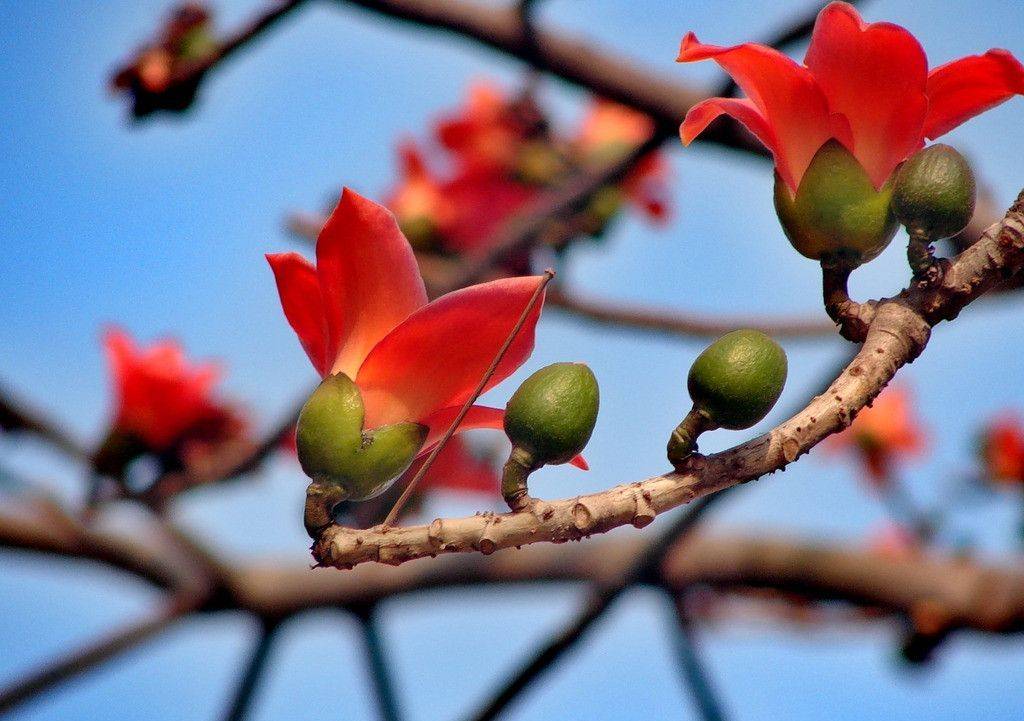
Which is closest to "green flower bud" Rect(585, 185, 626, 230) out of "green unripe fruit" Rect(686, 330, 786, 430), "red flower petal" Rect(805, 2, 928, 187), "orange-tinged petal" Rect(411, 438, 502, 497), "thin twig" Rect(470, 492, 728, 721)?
"orange-tinged petal" Rect(411, 438, 502, 497)

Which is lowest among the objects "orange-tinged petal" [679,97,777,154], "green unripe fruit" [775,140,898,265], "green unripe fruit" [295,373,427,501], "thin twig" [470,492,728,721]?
"thin twig" [470,492,728,721]

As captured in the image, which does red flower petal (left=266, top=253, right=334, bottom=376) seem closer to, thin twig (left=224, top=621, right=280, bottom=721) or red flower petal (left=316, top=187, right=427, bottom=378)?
red flower petal (left=316, top=187, right=427, bottom=378)

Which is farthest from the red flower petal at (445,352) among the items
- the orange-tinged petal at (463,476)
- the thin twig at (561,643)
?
the orange-tinged petal at (463,476)

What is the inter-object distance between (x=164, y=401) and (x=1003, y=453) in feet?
6.00

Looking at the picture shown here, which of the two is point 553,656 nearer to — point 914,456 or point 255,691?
point 255,691

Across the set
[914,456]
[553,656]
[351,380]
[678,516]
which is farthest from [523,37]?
[914,456]

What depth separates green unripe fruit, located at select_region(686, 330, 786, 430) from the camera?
637 millimetres

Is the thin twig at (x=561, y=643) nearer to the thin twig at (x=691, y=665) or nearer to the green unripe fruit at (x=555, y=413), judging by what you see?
the thin twig at (x=691, y=665)

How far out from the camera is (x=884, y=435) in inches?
126

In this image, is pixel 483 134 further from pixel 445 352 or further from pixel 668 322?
pixel 445 352

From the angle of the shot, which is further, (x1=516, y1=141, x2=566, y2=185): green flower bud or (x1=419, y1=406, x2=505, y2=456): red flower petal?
(x1=516, y1=141, x2=566, y2=185): green flower bud

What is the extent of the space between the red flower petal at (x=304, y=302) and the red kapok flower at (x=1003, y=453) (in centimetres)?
203

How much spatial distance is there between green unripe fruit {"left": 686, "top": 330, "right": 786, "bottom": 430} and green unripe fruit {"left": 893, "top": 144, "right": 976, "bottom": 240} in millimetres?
138

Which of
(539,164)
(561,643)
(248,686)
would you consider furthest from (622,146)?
Answer: (248,686)
